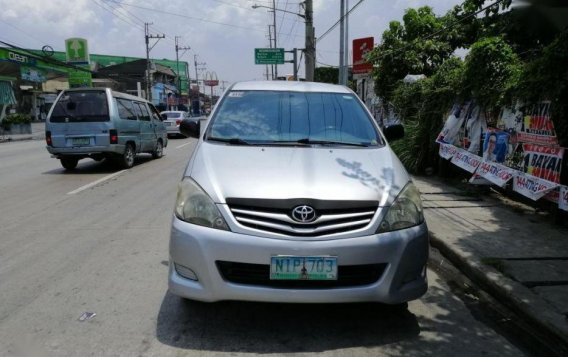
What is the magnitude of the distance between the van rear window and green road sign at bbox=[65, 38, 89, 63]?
3972 centimetres

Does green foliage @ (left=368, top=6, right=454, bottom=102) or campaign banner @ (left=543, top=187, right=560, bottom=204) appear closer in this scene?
campaign banner @ (left=543, top=187, right=560, bottom=204)

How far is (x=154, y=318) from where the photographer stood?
12.1ft

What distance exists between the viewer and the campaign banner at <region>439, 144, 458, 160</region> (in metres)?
9.51

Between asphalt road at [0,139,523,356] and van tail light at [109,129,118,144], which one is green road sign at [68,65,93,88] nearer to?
van tail light at [109,129,118,144]

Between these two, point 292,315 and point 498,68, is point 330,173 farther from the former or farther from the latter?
point 498,68

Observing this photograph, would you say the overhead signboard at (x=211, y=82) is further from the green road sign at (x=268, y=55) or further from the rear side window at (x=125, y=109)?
the rear side window at (x=125, y=109)

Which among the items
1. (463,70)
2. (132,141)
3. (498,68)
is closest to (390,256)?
(498,68)

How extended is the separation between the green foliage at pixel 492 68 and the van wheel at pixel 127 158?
8.14 m

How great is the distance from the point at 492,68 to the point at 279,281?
6.59 meters

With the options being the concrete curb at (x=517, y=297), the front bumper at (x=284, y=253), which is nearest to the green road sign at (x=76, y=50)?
the concrete curb at (x=517, y=297)

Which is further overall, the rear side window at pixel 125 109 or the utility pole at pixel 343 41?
the utility pole at pixel 343 41

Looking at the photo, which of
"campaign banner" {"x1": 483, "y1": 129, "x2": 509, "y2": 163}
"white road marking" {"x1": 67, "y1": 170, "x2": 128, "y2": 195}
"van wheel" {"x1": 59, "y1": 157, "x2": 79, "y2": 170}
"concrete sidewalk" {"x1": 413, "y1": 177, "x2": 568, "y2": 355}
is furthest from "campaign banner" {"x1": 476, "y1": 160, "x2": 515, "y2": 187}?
"van wheel" {"x1": 59, "y1": 157, "x2": 79, "y2": 170}

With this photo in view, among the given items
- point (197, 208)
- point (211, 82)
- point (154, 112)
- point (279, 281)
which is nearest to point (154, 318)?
point (197, 208)

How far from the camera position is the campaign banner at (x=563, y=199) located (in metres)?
6.01
